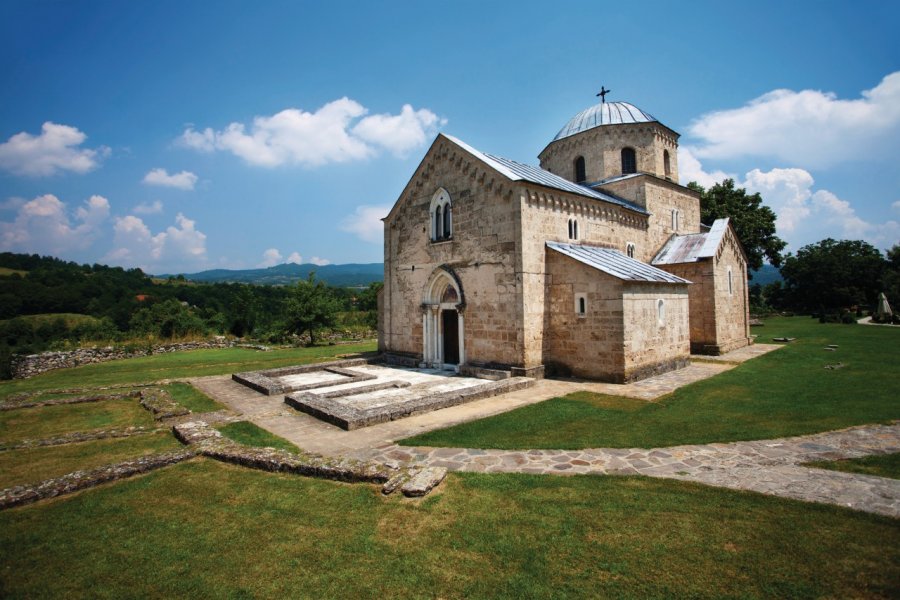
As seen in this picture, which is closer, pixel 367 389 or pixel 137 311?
pixel 367 389

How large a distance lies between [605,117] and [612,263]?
39.9ft

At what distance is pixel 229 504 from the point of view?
5871mm

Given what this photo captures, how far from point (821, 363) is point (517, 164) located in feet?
47.8

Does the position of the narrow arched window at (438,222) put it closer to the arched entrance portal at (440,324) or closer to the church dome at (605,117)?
the arched entrance portal at (440,324)

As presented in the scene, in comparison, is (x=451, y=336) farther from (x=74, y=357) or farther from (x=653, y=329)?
(x=74, y=357)

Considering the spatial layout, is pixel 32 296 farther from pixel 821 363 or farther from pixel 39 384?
pixel 821 363

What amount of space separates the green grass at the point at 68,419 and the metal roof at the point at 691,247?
22506 mm

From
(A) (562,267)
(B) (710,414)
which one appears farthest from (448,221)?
(B) (710,414)

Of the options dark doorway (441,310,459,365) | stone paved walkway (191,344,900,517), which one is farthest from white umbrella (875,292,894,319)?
dark doorway (441,310,459,365)

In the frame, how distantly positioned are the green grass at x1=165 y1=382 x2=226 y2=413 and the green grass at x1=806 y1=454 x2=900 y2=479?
44.7 ft

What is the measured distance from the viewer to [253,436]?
916 centimetres

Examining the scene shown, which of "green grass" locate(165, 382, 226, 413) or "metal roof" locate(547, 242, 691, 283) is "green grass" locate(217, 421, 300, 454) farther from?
"metal roof" locate(547, 242, 691, 283)

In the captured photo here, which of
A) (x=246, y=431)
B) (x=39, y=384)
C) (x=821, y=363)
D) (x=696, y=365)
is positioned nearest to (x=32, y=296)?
(x=39, y=384)

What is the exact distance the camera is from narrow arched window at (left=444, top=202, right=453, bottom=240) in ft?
57.0
